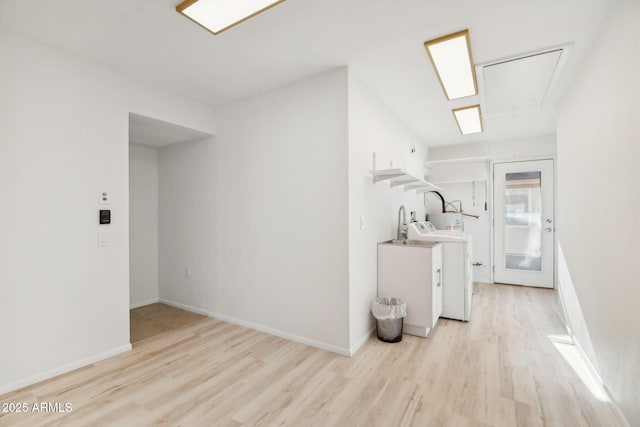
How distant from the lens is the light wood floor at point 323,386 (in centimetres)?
176

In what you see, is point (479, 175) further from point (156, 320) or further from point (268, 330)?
point (156, 320)

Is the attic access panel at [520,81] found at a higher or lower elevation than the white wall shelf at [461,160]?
higher

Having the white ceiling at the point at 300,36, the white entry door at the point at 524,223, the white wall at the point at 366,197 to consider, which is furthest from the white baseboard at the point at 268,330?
the white entry door at the point at 524,223

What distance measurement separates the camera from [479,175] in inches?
210

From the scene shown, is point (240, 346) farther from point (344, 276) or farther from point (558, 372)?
point (558, 372)

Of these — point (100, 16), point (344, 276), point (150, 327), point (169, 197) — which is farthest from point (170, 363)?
point (100, 16)

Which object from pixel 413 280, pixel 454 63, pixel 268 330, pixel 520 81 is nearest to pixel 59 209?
pixel 268 330

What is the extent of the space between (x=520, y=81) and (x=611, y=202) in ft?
5.21

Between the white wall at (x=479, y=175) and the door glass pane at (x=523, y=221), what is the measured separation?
29cm

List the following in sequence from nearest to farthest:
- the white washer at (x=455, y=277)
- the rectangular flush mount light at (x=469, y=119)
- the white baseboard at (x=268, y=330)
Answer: the white baseboard at (x=268, y=330)
the white washer at (x=455, y=277)
the rectangular flush mount light at (x=469, y=119)

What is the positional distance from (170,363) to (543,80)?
4.28 meters

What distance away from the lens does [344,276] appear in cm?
256

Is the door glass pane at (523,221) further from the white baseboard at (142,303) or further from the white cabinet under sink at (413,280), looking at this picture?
the white baseboard at (142,303)

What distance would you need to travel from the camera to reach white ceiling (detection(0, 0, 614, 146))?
1.86 m
